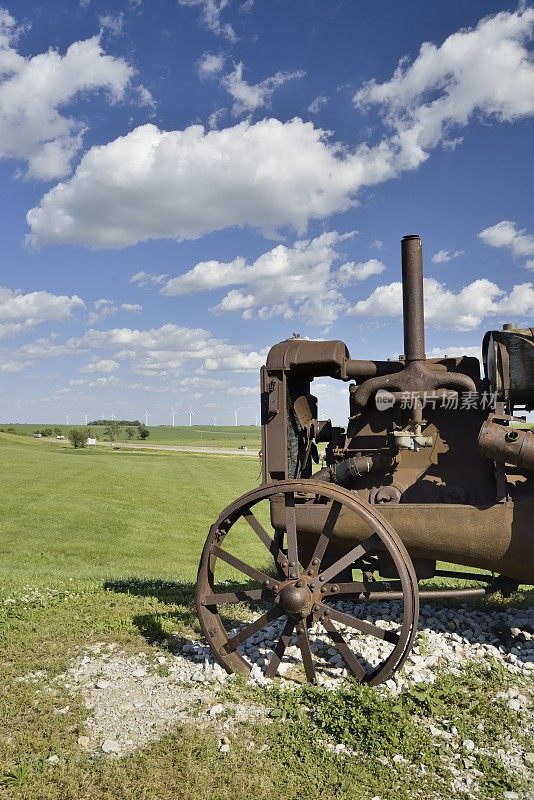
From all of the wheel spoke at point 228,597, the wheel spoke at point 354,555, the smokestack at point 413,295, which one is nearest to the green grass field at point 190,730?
the wheel spoke at point 228,597

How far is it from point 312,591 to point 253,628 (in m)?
0.77

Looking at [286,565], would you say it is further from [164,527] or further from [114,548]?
[164,527]

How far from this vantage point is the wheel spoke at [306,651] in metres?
6.14

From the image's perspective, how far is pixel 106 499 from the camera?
86.7 ft

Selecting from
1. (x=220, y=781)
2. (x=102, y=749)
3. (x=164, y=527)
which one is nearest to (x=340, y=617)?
(x=220, y=781)

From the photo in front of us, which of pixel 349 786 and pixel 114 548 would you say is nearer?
pixel 349 786

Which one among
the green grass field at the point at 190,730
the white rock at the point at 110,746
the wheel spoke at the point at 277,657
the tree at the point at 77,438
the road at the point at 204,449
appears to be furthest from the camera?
the road at the point at 204,449

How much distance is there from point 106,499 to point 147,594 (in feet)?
56.9

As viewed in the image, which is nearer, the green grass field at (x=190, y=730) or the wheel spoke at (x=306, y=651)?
the green grass field at (x=190, y=730)

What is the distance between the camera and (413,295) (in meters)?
6.94

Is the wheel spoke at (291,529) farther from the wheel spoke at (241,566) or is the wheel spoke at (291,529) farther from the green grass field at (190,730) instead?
the green grass field at (190,730)

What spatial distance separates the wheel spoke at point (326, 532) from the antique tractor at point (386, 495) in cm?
1

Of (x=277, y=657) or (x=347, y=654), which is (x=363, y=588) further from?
(x=277, y=657)

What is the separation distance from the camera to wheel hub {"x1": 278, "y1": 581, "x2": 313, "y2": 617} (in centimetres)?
602
